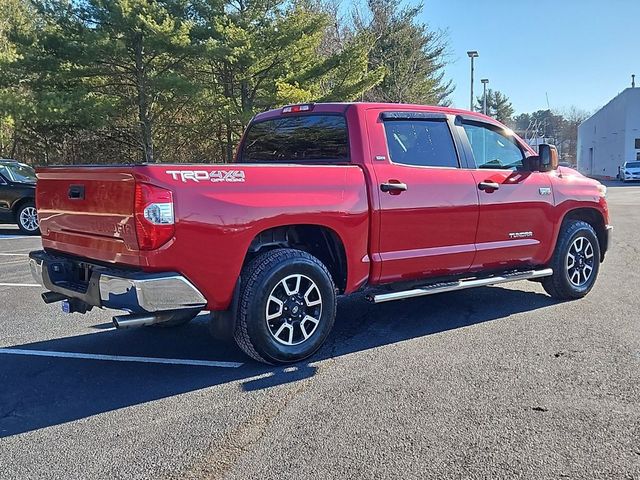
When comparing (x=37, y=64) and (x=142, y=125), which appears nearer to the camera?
(x=37, y=64)

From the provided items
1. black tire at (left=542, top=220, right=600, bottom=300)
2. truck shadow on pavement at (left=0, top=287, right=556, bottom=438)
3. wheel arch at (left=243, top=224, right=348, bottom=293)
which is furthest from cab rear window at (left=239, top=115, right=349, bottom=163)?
black tire at (left=542, top=220, right=600, bottom=300)

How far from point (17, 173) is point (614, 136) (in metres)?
55.2

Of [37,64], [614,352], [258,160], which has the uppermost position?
[37,64]

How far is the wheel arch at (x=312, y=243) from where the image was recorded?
4.65m

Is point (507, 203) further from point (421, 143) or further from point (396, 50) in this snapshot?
point (396, 50)

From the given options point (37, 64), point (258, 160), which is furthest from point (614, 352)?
point (37, 64)

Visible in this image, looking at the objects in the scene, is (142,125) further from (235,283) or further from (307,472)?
(307,472)

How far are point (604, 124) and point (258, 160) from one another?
213 feet

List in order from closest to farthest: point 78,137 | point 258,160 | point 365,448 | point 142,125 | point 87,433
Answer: point 365,448 → point 87,433 → point 258,160 → point 142,125 → point 78,137

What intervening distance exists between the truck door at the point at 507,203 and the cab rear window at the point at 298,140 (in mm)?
1394

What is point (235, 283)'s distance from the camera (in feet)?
14.2

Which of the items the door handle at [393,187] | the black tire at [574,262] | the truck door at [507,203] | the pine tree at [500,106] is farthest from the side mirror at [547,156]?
the pine tree at [500,106]

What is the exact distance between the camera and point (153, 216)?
Answer: 12.7ft

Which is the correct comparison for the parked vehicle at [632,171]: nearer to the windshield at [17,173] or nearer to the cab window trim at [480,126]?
the windshield at [17,173]
